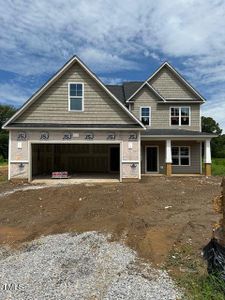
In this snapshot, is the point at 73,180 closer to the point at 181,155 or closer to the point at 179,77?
the point at 181,155

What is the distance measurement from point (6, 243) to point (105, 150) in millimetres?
17750

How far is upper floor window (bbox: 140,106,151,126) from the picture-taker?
76.2 ft

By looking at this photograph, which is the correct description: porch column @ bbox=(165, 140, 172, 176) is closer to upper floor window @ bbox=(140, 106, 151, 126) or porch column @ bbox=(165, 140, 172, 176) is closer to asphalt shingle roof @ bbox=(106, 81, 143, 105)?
upper floor window @ bbox=(140, 106, 151, 126)

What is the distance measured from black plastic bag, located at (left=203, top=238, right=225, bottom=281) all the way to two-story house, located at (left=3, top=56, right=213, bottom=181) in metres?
12.4

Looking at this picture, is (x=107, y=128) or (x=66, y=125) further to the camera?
(x=66, y=125)

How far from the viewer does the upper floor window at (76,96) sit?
59.1 ft

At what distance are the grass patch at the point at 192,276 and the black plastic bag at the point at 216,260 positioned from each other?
90 mm

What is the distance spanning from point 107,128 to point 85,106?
1989 mm

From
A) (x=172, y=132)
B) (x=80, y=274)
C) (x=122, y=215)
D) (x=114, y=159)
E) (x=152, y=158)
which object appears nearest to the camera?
(x=80, y=274)

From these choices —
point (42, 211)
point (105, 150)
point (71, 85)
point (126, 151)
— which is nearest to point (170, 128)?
point (105, 150)

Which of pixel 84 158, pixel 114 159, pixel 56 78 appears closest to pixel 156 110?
pixel 114 159

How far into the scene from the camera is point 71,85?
59.1 ft

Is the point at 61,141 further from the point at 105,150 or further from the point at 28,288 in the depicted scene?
the point at 28,288

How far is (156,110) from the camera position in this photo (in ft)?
76.3
